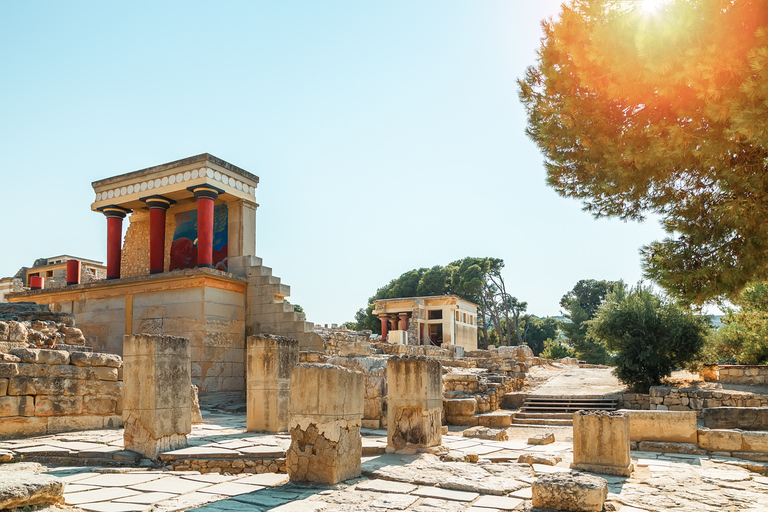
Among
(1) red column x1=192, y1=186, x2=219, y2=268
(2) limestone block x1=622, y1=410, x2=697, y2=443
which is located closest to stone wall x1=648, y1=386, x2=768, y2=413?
(2) limestone block x1=622, y1=410, x2=697, y2=443

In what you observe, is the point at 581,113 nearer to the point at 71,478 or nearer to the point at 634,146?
the point at 634,146

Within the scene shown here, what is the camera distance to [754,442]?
909 centimetres

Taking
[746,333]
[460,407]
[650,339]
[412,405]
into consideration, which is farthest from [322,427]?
[746,333]

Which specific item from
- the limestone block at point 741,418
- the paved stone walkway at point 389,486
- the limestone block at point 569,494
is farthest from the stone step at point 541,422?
the limestone block at point 569,494

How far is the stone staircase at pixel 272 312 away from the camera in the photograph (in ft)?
50.2

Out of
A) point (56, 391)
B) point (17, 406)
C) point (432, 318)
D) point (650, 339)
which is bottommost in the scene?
point (17, 406)

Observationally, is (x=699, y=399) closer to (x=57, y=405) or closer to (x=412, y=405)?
(x=412, y=405)

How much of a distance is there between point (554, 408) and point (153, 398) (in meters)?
11.9

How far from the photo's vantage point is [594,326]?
18.4 m

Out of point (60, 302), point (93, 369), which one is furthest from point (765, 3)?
point (60, 302)

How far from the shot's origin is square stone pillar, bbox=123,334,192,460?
6988mm

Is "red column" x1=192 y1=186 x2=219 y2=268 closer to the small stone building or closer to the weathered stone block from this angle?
the weathered stone block

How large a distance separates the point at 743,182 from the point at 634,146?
1.04 meters

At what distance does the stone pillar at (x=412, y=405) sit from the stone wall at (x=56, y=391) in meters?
4.74
